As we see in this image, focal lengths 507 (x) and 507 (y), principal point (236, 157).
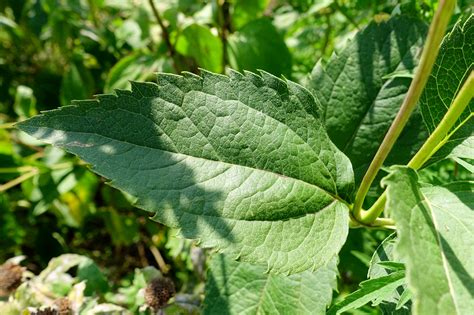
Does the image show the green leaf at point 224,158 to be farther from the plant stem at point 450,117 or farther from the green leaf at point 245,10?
the green leaf at point 245,10

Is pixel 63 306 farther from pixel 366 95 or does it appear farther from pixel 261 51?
pixel 261 51

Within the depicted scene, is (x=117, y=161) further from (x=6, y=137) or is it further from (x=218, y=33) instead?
(x=6, y=137)

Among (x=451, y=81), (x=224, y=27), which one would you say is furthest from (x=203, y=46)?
(x=451, y=81)

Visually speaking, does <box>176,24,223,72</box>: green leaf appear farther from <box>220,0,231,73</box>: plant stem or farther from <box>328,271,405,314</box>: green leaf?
<box>328,271,405,314</box>: green leaf

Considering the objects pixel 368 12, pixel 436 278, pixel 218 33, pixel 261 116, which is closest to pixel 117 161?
pixel 261 116

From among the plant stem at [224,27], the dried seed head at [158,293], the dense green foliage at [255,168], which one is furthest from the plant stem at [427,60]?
the plant stem at [224,27]
